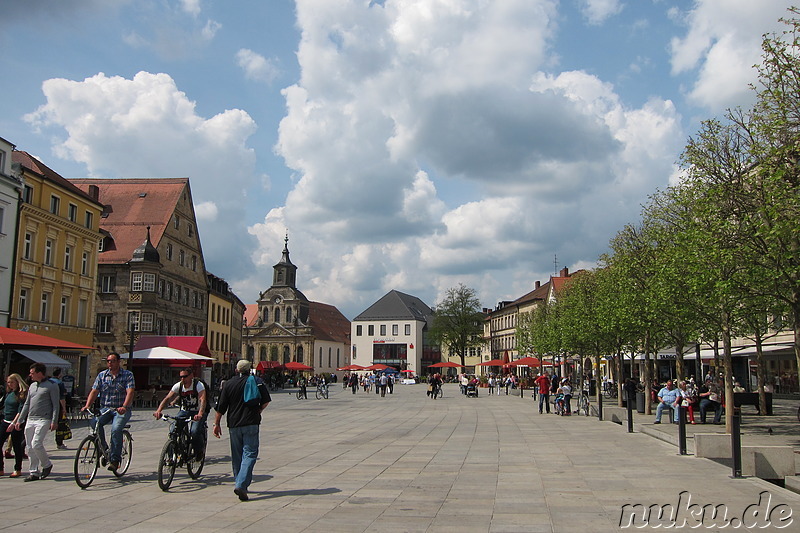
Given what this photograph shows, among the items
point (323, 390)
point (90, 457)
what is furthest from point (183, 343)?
point (90, 457)

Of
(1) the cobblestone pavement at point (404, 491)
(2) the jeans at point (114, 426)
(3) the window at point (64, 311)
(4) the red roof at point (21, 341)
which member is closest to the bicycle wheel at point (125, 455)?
(1) the cobblestone pavement at point (404, 491)

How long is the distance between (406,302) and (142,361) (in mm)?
98671

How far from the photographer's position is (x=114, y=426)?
35.9 feet

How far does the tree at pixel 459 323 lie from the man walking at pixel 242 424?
97120 millimetres

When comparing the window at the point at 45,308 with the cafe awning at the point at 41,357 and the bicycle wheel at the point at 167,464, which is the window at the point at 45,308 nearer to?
the cafe awning at the point at 41,357

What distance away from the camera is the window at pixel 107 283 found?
172 ft

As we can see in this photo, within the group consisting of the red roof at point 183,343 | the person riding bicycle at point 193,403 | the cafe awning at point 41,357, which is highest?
the red roof at point 183,343

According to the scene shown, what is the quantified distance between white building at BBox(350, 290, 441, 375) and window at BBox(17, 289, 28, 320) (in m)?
88.8

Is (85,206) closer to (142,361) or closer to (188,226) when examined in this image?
(142,361)

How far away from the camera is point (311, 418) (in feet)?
93.1

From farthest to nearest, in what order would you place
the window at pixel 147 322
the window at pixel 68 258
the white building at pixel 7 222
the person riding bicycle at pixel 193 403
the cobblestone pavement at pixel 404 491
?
1. the window at pixel 147 322
2. the window at pixel 68 258
3. the white building at pixel 7 222
4. the person riding bicycle at pixel 193 403
5. the cobblestone pavement at pixel 404 491

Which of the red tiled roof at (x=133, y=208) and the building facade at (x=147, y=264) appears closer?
the building facade at (x=147, y=264)

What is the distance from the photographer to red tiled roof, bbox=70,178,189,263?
54.1 metres

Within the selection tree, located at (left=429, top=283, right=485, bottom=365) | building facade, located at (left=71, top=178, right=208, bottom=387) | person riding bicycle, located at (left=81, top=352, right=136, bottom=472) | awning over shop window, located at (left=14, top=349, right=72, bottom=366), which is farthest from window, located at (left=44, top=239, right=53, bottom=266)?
tree, located at (left=429, top=283, right=485, bottom=365)
